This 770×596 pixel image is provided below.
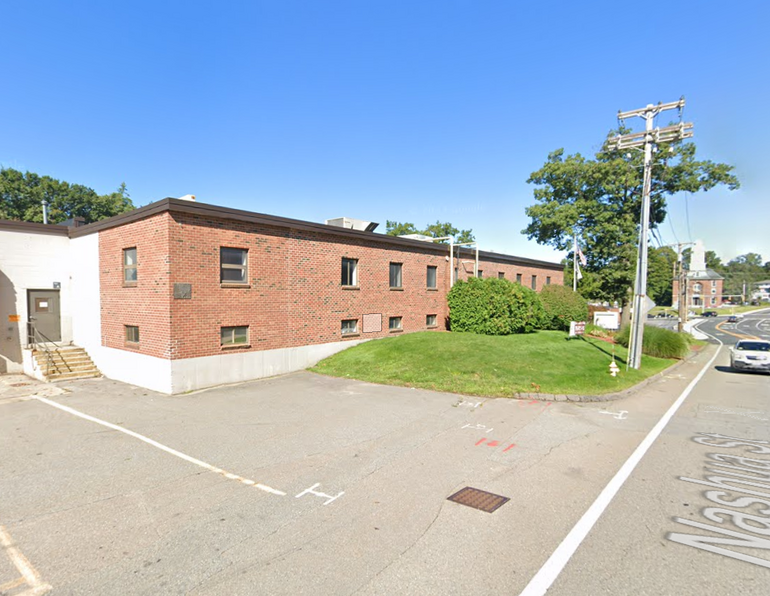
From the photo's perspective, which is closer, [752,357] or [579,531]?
[579,531]

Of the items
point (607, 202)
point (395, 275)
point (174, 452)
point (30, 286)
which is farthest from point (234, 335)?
point (607, 202)

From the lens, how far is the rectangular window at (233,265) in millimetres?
13312

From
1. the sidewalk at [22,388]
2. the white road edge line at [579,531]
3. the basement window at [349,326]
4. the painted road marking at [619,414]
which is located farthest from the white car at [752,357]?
the sidewalk at [22,388]

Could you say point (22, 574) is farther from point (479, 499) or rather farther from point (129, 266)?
point (129, 266)

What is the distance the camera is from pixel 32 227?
1546 centimetres

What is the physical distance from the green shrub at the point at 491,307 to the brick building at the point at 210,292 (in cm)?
390

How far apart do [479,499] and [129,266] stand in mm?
13164

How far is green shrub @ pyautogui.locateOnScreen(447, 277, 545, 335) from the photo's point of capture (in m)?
19.8

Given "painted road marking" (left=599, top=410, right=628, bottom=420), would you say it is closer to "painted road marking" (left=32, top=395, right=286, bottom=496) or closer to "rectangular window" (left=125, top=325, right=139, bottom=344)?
"painted road marking" (left=32, top=395, right=286, bottom=496)

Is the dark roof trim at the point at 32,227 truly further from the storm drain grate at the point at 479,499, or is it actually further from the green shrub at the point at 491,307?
the green shrub at the point at 491,307

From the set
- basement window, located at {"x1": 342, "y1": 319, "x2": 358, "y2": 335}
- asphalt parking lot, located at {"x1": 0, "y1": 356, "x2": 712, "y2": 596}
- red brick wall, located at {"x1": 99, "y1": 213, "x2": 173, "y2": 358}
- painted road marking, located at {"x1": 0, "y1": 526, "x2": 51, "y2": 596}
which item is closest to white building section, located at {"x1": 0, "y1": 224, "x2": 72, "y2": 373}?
red brick wall, located at {"x1": 99, "y1": 213, "x2": 173, "y2": 358}

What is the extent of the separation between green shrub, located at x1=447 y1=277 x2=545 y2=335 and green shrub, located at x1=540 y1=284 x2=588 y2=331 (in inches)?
239

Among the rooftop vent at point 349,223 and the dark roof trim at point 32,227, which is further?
the rooftop vent at point 349,223

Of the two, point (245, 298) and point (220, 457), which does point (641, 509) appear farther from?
point (245, 298)
